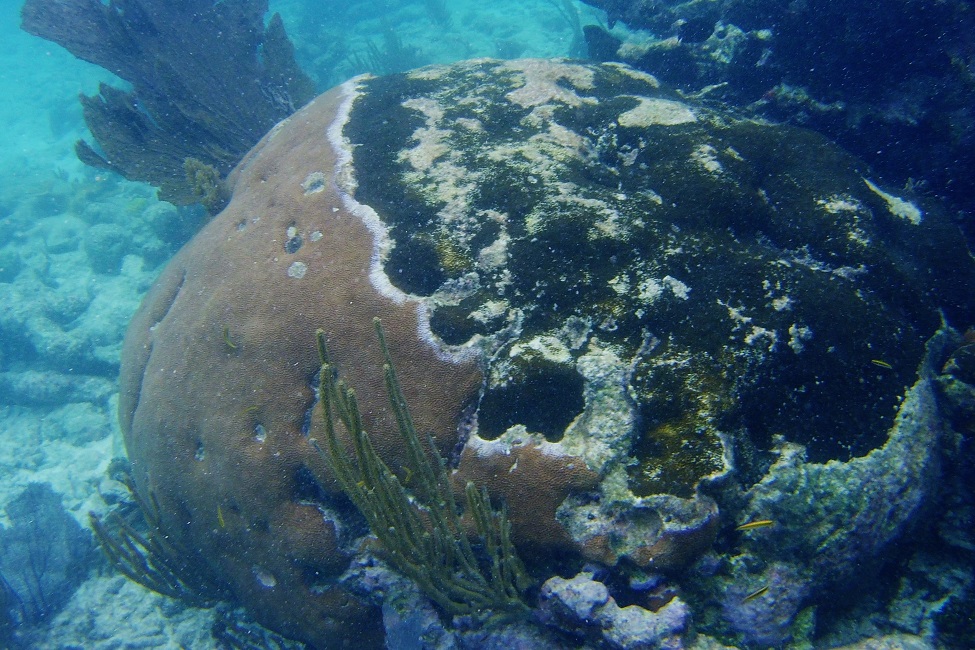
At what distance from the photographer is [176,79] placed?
6.47 metres

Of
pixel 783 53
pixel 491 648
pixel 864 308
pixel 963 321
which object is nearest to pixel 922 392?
pixel 864 308

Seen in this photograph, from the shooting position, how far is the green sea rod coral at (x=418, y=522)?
212 cm

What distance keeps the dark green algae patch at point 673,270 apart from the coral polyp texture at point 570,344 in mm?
16

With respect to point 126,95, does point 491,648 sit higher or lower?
lower

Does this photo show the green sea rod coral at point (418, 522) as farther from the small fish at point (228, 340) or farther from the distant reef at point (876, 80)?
the distant reef at point (876, 80)

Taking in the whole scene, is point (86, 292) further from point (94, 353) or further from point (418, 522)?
point (418, 522)

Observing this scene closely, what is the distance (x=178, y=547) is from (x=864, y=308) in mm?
5148

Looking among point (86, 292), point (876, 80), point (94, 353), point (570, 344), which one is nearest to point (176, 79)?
point (94, 353)

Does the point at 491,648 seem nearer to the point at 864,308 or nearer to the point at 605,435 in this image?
the point at 605,435

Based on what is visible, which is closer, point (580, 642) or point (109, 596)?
point (580, 642)

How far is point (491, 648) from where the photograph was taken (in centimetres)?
250

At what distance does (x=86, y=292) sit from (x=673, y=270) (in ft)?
36.8

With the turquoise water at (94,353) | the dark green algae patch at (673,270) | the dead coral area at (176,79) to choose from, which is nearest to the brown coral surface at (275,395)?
the dark green algae patch at (673,270)

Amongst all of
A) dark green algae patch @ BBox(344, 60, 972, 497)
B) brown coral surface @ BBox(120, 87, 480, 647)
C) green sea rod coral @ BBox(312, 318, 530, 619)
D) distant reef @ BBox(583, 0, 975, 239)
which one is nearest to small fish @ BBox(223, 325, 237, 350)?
brown coral surface @ BBox(120, 87, 480, 647)
